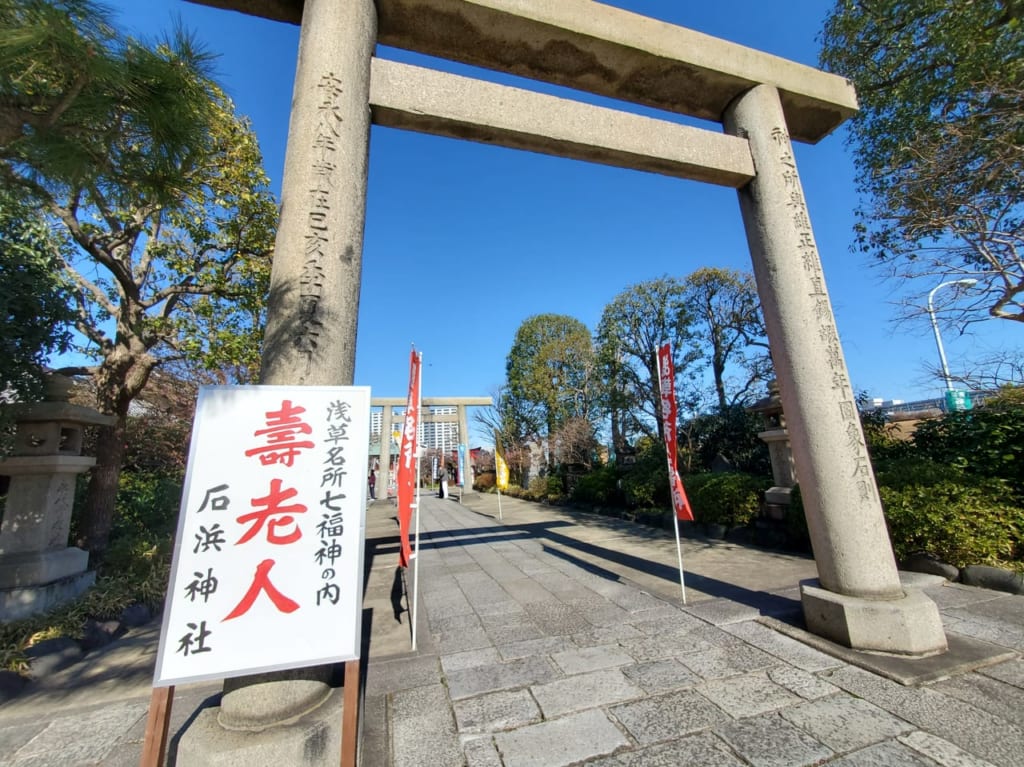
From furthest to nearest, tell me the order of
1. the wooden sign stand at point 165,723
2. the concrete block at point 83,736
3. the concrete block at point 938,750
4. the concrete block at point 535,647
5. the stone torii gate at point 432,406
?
the stone torii gate at point 432,406
the concrete block at point 535,647
the concrete block at point 83,736
the concrete block at point 938,750
the wooden sign stand at point 165,723

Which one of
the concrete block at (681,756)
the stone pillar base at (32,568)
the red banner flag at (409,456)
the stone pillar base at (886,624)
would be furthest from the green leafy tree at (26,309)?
the stone pillar base at (886,624)

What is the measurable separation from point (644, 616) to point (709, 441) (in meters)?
7.46

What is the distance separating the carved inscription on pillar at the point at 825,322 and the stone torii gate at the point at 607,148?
15 millimetres

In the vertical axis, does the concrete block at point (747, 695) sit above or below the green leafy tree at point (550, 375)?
below

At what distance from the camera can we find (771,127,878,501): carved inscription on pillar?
3.08 meters

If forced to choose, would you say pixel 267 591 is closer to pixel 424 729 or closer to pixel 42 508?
pixel 424 729

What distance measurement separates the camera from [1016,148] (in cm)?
409

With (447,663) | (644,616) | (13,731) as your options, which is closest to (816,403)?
(644,616)

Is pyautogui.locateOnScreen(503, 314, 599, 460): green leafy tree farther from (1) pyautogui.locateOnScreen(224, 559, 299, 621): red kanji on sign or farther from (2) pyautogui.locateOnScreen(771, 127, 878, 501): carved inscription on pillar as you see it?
(1) pyautogui.locateOnScreen(224, 559, 299, 621): red kanji on sign

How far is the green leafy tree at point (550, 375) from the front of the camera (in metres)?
16.7

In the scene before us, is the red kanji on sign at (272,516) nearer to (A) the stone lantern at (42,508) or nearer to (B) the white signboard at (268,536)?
(B) the white signboard at (268,536)

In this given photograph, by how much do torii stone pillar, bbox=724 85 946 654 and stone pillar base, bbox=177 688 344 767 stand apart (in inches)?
125

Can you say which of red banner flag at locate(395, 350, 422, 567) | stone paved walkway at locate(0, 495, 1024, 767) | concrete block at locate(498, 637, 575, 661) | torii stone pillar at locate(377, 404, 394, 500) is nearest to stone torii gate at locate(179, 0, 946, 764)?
→ stone paved walkway at locate(0, 495, 1024, 767)

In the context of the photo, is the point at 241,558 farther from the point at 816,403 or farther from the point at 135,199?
the point at 816,403
